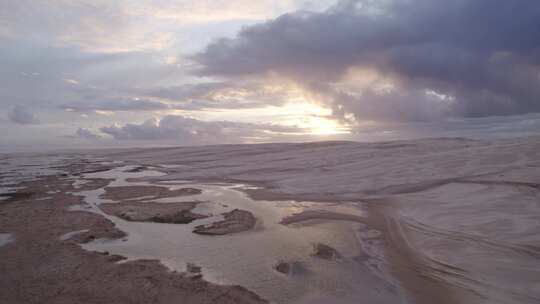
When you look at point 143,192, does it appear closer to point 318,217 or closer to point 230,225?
point 230,225

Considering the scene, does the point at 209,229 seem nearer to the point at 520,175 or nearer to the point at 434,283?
the point at 434,283

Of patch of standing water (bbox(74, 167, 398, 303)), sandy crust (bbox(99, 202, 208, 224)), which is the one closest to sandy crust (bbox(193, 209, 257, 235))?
patch of standing water (bbox(74, 167, 398, 303))

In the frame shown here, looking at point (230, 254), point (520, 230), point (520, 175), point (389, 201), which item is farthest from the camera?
point (520, 175)

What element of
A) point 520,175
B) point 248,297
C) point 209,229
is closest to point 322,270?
point 248,297

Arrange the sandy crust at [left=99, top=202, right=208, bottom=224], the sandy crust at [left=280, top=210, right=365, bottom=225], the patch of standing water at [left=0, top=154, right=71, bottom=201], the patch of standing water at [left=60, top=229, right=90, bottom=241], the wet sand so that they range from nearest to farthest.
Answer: the wet sand < the patch of standing water at [left=60, top=229, right=90, bottom=241] < the sandy crust at [left=280, top=210, right=365, bottom=225] < the sandy crust at [left=99, top=202, right=208, bottom=224] < the patch of standing water at [left=0, top=154, right=71, bottom=201]

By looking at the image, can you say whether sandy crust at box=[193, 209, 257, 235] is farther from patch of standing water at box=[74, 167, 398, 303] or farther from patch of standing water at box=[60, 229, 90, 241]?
patch of standing water at box=[60, 229, 90, 241]

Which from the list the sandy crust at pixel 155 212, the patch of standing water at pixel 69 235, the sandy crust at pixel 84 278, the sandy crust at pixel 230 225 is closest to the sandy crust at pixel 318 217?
the sandy crust at pixel 230 225

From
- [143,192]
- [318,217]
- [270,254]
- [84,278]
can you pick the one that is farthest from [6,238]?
[318,217]
